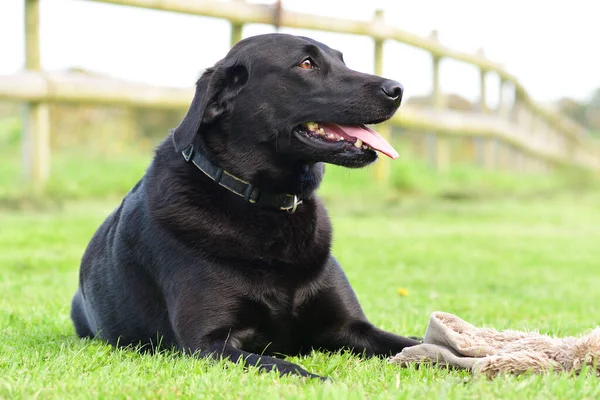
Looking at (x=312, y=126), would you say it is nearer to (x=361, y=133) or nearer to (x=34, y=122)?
(x=361, y=133)

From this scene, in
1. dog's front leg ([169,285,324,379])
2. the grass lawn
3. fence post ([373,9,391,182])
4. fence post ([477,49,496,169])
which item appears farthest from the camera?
fence post ([477,49,496,169])

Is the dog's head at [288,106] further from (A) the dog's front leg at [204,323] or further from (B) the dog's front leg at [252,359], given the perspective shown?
(B) the dog's front leg at [252,359]

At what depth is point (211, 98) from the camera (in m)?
3.07

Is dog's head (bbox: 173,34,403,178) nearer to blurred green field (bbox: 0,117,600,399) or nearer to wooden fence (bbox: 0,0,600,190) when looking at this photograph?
blurred green field (bbox: 0,117,600,399)

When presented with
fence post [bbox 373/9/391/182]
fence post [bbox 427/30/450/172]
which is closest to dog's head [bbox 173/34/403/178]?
fence post [bbox 373/9/391/182]

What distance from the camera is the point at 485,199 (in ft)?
43.9

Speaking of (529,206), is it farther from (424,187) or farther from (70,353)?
(70,353)

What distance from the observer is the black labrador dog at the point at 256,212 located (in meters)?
2.97

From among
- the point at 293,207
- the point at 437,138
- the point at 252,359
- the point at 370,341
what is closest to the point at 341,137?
the point at 293,207

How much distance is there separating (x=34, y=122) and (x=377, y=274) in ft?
14.0

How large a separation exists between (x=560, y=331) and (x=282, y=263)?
5.56 ft

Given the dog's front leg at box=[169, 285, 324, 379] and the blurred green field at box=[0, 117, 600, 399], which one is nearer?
the blurred green field at box=[0, 117, 600, 399]

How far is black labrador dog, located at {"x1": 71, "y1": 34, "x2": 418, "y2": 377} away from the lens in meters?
2.97

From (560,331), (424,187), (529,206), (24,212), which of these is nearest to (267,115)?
(560,331)
